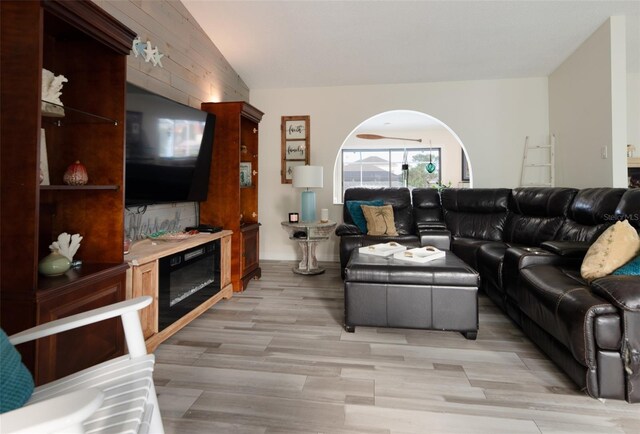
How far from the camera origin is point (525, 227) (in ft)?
11.0

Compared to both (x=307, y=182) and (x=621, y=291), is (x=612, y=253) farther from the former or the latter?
(x=307, y=182)

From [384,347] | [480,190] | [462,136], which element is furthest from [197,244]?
[462,136]

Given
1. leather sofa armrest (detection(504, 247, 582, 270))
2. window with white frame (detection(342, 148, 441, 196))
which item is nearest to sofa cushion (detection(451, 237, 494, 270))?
leather sofa armrest (detection(504, 247, 582, 270))

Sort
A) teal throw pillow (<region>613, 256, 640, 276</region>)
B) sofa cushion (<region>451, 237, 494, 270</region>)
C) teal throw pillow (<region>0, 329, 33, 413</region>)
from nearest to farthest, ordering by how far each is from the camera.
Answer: teal throw pillow (<region>0, 329, 33, 413</region>), teal throw pillow (<region>613, 256, 640, 276</region>), sofa cushion (<region>451, 237, 494, 270</region>)

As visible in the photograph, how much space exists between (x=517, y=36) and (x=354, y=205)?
2.59 metres

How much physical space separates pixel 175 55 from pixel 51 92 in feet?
5.68

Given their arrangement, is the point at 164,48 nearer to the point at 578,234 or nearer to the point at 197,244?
the point at 197,244

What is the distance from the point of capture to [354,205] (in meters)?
4.12

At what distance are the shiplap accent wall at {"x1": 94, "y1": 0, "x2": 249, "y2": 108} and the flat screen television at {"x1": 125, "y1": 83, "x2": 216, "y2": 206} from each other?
32cm

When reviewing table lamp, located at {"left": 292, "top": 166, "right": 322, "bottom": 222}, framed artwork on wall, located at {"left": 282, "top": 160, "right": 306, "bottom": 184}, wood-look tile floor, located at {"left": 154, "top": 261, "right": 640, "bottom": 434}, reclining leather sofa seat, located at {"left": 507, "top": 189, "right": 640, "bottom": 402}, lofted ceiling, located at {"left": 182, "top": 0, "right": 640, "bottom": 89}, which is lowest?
wood-look tile floor, located at {"left": 154, "top": 261, "right": 640, "bottom": 434}

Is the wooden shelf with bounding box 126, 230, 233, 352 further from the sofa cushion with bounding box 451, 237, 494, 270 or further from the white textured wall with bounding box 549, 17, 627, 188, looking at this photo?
the white textured wall with bounding box 549, 17, 627, 188

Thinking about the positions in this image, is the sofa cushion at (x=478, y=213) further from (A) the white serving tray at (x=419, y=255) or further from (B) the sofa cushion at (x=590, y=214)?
(A) the white serving tray at (x=419, y=255)

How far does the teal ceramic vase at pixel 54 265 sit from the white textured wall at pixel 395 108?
3.39 meters

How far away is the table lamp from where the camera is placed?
4.01m
